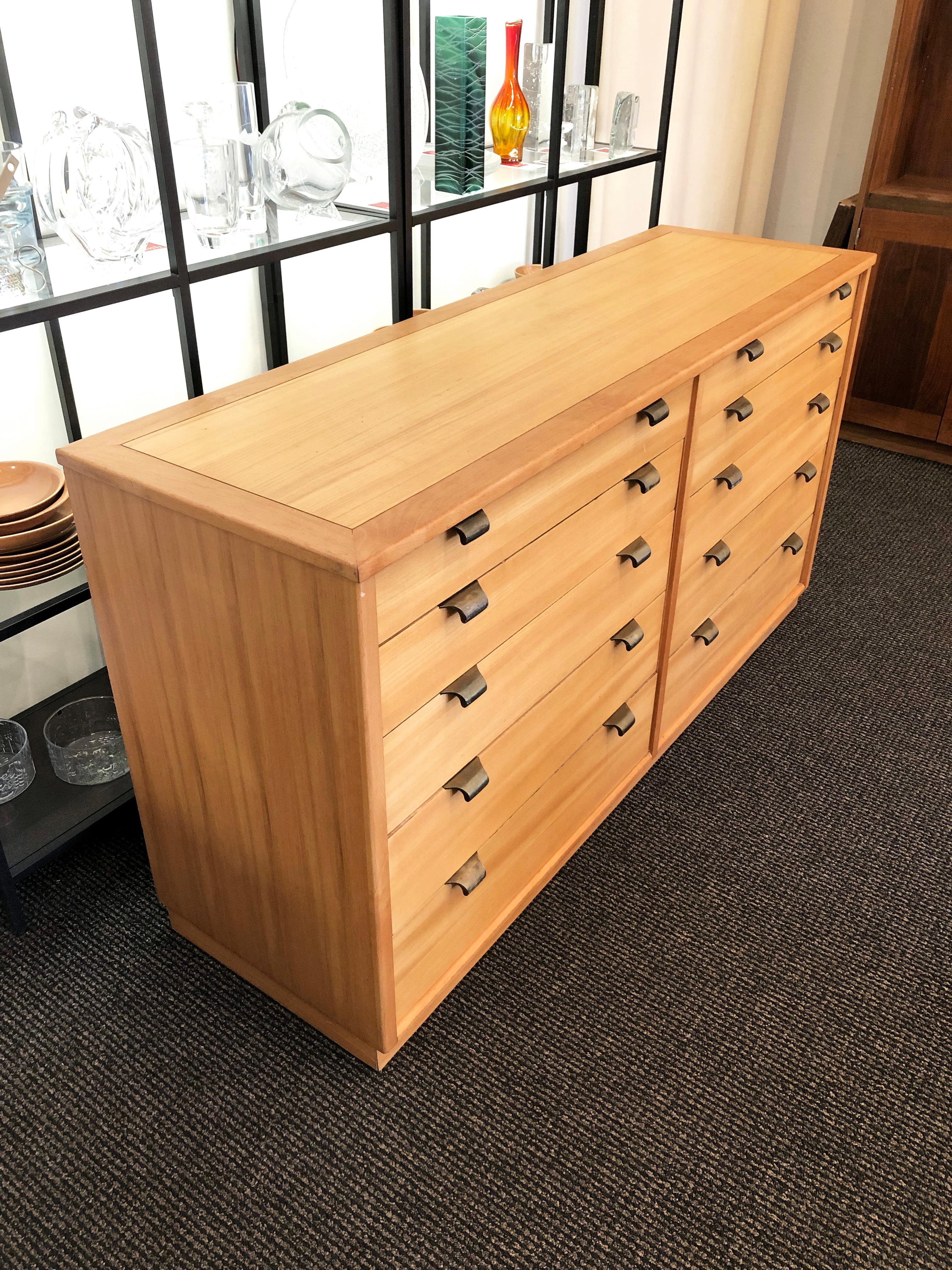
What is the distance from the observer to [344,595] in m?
1.07

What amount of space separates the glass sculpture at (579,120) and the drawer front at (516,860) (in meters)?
1.18

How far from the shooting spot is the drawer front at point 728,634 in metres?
2.03

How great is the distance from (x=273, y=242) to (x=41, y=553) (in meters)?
0.59

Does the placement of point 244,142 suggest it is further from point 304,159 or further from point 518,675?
point 518,675

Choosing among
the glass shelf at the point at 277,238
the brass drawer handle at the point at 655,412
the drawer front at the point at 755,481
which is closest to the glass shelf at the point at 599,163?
the glass shelf at the point at 277,238

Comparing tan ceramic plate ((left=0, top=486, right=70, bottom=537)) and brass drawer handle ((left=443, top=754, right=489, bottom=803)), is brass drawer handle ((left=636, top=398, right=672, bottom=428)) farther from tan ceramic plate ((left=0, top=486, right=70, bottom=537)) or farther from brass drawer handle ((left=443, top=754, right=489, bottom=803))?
tan ceramic plate ((left=0, top=486, right=70, bottom=537))

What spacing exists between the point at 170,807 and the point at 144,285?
743mm

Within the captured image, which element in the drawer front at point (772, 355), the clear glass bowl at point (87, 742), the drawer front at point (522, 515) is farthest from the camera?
the clear glass bowl at point (87, 742)

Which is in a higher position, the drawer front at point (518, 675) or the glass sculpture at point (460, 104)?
the glass sculpture at point (460, 104)

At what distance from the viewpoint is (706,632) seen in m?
2.03

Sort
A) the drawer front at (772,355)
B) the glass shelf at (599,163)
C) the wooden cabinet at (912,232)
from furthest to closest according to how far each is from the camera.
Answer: the wooden cabinet at (912,232)
the glass shelf at (599,163)
the drawer front at (772,355)

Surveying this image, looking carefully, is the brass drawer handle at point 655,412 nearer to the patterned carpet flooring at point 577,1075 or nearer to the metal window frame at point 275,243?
the metal window frame at point 275,243

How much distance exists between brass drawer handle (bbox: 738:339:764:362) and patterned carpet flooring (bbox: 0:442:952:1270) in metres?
0.81

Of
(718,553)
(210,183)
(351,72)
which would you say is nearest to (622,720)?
(718,553)
